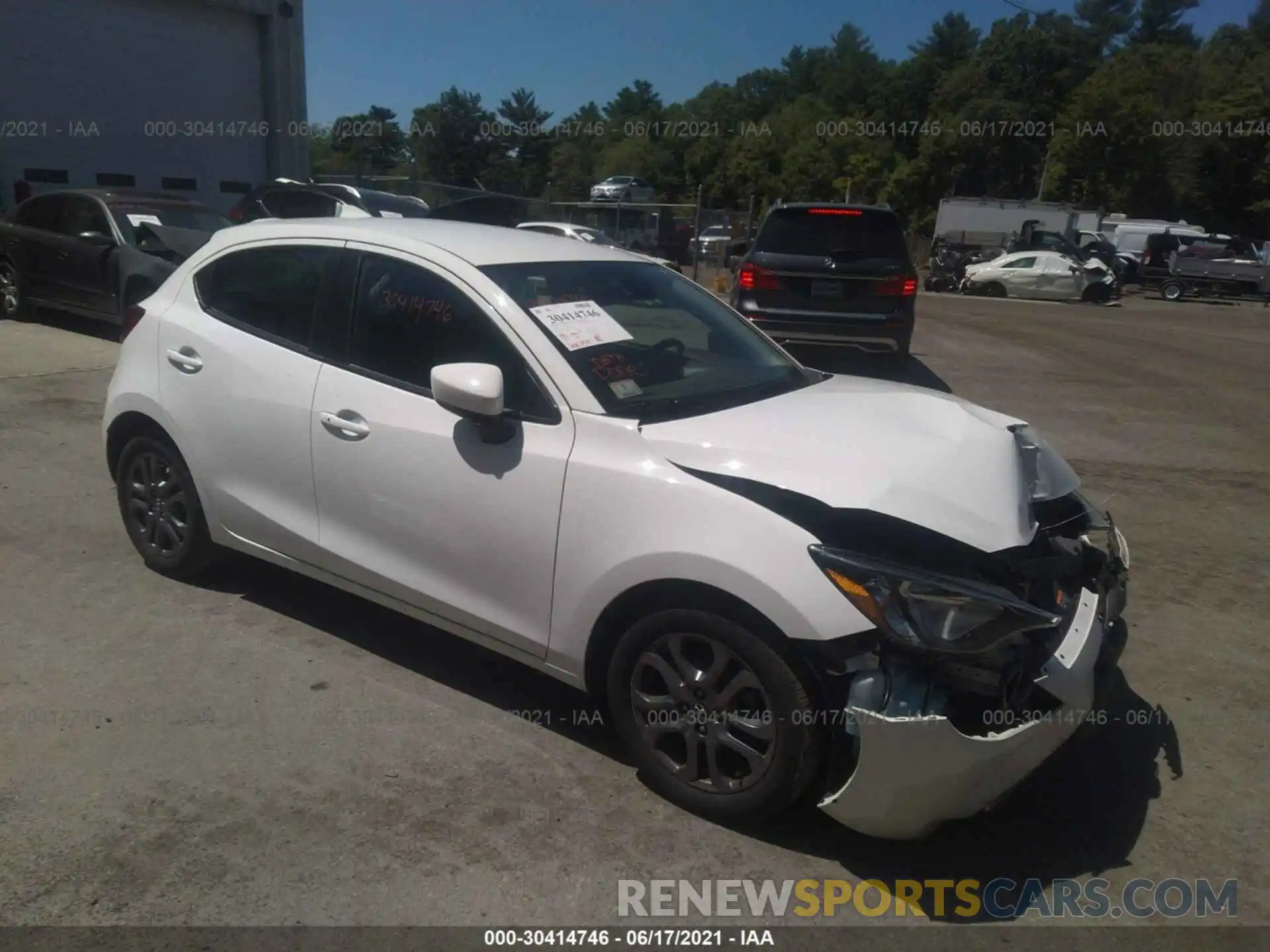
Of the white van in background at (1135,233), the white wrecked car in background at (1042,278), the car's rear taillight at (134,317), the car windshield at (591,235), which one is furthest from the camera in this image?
the white van in background at (1135,233)

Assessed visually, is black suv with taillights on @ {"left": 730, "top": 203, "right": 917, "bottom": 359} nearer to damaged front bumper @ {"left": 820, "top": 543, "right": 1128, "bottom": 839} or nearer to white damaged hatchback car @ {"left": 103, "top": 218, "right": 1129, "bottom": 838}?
white damaged hatchback car @ {"left": 103, "top": 218, "right": 1129, "bottom": 838}

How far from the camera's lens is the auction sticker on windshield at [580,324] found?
347 cm

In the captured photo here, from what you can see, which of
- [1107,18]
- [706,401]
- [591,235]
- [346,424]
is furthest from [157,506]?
[1107,18]

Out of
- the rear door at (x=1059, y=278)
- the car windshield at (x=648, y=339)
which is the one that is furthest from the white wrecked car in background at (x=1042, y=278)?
the car windshield at (x=648, y=339)

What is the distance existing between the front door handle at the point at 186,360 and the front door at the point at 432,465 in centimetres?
80

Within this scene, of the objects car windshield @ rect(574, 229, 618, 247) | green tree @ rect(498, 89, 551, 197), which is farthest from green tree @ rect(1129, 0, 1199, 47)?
car windshield @ rect(574, 229, 618, 247)

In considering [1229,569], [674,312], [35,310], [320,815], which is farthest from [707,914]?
[35,310]

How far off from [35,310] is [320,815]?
11.0 meters

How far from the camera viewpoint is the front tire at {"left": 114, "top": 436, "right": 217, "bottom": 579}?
443cm

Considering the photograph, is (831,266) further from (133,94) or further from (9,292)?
(133,94)

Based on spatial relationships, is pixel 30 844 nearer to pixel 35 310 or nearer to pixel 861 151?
pixel 35 310

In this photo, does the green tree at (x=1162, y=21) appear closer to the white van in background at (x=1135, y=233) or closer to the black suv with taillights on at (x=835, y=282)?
the white van in background at (x=1135, y=233)

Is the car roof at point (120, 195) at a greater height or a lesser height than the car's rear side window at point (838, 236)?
lesser

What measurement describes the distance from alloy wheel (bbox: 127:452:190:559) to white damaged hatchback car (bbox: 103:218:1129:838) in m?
0.04
